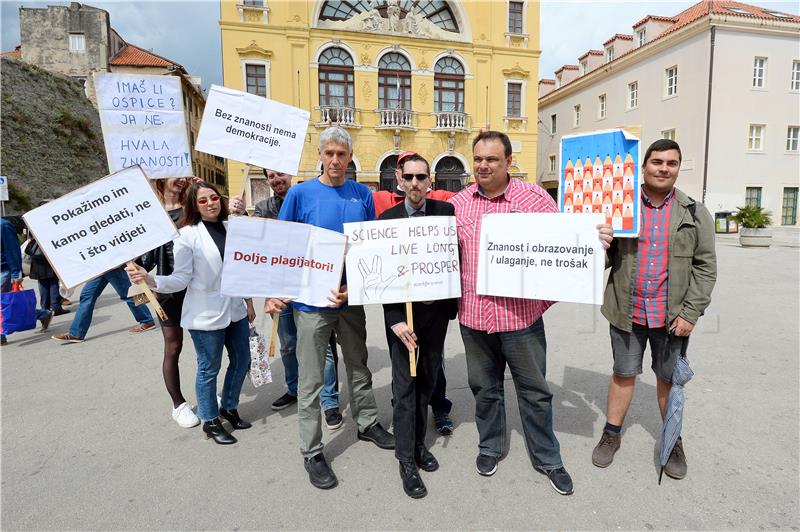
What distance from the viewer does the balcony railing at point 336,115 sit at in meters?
23.3

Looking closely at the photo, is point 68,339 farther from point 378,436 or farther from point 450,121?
point 450,121

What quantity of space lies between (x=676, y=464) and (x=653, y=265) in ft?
4.33

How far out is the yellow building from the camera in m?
22.6

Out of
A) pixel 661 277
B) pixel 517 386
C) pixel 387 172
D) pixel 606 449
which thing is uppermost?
pixel 387 172

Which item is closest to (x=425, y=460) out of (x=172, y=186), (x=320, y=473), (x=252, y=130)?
(x=320, y=473)

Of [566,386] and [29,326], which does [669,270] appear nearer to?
[566,386]

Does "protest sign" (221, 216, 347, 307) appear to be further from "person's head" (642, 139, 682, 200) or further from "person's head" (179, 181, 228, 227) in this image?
"person's head" (642, 139, 682, 200)

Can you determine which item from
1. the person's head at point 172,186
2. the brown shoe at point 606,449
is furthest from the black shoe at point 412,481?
the person's head at point 172,186

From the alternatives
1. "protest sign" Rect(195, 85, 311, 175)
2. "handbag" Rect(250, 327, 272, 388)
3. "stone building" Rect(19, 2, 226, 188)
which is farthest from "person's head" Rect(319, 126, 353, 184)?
"stone building" Rect(19, 2, 226, 188)

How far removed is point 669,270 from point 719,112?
2760 cm

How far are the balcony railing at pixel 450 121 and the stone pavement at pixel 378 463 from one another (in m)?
21.9

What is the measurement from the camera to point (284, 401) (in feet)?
12.8

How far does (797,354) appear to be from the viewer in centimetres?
479

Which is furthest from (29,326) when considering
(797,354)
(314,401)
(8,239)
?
(797,354)
